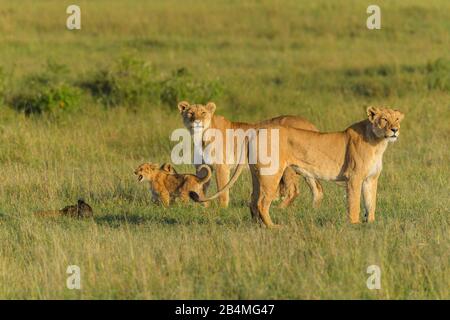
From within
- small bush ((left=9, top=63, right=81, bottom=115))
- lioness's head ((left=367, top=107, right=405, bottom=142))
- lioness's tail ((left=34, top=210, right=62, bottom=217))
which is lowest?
lioness's tail ((left=34, top=210, right=62, bottom=217))

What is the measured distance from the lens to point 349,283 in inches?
246

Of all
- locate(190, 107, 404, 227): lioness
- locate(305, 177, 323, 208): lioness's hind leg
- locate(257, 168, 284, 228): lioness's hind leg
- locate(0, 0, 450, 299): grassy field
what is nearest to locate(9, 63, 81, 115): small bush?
locate(0, 0, 450, 299): grassy field

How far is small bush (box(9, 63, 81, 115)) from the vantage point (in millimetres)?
13805

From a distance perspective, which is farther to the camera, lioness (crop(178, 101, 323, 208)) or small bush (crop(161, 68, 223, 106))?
small bush (crop(161, 68, 223, 106))

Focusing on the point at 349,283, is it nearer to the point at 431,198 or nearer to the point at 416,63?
the point at 431,198

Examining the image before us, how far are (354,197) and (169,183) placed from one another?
1941mm

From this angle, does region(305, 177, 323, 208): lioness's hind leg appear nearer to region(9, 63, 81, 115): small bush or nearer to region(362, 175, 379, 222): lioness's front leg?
region(362, 175, 379, 222): lioness's front leg

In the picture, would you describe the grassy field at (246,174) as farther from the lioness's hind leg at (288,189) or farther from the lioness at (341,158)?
the lioness at (341,158)

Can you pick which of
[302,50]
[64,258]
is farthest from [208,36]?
[64,258]

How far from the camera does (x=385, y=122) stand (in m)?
8.19

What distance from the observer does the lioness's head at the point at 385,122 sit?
321 inches

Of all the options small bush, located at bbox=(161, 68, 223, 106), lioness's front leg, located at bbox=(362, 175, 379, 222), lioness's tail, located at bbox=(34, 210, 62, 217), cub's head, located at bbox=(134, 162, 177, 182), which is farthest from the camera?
small bush, located at bbox=(161, 68, 223, 106)

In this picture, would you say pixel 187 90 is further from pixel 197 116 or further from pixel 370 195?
pixel 370 195

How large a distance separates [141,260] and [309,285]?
1.16m
